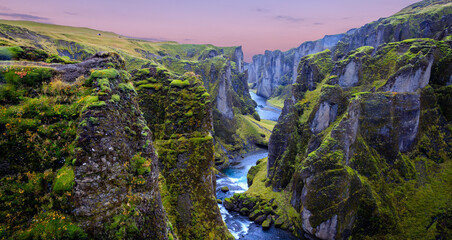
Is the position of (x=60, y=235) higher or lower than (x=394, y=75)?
lower

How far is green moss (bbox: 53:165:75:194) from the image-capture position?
1278 centimetres

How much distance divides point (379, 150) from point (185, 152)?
4083 cm

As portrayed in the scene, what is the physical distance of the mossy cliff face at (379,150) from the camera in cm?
4062

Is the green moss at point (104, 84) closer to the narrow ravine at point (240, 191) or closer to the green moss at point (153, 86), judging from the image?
the green moss at point (153, 86)

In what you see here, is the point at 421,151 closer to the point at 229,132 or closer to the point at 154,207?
the point at 154,207

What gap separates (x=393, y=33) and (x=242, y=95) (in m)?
96.1

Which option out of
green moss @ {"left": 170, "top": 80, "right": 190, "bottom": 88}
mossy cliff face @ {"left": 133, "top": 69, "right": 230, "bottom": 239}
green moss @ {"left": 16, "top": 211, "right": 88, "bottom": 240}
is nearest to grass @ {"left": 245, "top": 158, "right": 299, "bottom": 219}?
mossy cliff face @ {"left": 133, "top": 69, "right": 230, "bottom": 239}

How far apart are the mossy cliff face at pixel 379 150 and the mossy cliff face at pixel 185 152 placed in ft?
74.2

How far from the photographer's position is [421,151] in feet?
158

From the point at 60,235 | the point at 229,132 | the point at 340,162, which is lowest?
the point at 229,132

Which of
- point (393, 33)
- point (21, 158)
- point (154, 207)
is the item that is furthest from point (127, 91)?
point (393, 33)

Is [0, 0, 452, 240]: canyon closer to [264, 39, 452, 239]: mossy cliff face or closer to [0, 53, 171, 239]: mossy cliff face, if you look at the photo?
[0, 53, 171, 239]: mossy cliff face

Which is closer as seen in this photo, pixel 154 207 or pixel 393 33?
pixel 154 207

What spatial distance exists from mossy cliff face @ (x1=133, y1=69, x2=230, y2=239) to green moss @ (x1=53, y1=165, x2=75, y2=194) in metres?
15.3
